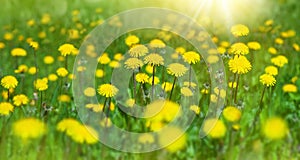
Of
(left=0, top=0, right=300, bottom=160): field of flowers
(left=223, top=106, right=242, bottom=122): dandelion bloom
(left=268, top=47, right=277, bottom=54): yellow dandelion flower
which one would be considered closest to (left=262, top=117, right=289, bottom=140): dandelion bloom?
(left=0, top=0, right=300, bottom=160): field of flowers

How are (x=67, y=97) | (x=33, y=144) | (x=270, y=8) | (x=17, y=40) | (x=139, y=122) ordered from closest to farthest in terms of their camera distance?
(x=33, y=144) → (x=139, y=122) → (x=67, y=97) → (x=17, y=40) → (x=270, y=8)

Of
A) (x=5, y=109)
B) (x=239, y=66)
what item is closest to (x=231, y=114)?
(x=239, y=66)

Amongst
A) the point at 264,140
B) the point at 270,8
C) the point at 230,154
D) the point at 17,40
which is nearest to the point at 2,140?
the point at 230,154

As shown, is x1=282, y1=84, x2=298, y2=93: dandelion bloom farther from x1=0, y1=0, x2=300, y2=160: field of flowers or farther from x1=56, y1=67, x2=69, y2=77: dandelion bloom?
x1=56, y1=67, x2=69, y2=77: dandelion bloom

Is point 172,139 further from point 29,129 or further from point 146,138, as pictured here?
point 29,129

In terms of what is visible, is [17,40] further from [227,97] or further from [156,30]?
[227,97]
